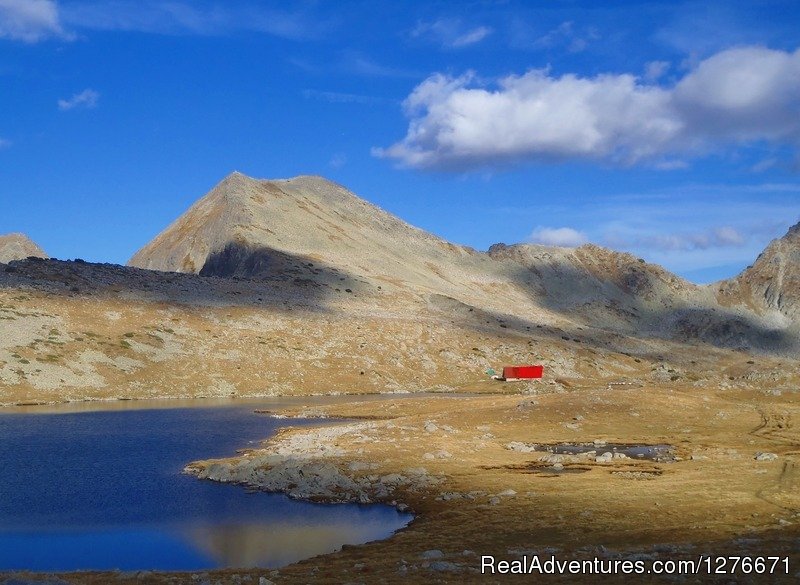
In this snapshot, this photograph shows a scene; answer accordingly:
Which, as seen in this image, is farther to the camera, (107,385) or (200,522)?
(107,385)

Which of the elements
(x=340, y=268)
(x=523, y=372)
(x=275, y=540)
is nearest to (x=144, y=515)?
(x=275, y=540)

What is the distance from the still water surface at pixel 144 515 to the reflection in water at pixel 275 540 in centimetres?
4

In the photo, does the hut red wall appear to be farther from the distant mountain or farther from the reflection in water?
the reflection in water

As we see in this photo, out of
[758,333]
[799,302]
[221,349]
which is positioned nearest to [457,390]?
[221,349]

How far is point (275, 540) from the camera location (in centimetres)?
2883

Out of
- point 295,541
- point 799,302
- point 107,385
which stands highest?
point 799,302

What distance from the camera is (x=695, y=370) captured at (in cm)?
14475

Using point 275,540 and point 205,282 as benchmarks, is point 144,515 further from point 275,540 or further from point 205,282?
point 205,282

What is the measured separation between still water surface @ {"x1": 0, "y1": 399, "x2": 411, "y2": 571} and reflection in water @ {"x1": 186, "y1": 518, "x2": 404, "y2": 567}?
0.04 metres

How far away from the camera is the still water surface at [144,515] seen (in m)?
27.1

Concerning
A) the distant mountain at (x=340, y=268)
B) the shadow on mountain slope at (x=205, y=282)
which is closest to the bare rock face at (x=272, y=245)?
the distant mountain at (x=340, y=268)

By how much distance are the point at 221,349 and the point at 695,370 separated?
9557 cm

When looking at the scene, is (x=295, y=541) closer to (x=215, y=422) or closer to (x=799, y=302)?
(x=215, y=422)

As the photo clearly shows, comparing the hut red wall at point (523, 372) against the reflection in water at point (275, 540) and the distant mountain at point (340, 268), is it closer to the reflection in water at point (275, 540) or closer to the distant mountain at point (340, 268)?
the distant mountain at point (340, 268)
